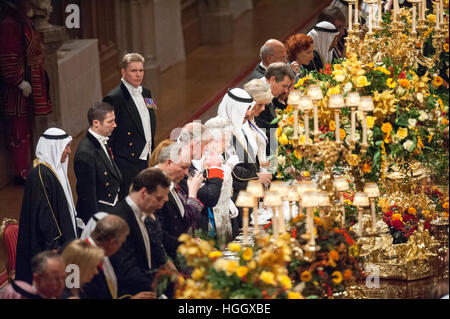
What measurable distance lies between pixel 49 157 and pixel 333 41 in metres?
3.94

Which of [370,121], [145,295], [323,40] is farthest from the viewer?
[323,40]

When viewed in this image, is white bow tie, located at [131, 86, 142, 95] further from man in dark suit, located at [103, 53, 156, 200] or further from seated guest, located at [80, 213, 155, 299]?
seated guest, located at [80, 213, 155, 299]

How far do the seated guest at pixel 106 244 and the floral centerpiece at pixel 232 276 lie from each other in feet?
1.31

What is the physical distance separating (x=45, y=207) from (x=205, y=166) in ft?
3.81

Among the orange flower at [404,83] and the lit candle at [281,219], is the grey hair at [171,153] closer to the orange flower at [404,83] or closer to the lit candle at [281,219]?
the lit candle at [281,219]

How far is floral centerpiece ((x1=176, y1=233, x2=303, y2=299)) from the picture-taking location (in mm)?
5309

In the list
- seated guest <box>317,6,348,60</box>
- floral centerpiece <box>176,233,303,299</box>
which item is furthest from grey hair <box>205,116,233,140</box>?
seated guest <box>317,6,348,60</box>

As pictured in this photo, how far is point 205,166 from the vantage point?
723 cm

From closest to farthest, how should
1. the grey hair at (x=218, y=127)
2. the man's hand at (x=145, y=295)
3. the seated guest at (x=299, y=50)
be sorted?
1. the man's hand at (x=145, y=295)
2. the grey hair at (x=218, y=127)
3. the seated guest at (x=299, y=50)

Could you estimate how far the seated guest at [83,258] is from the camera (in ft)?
17.7

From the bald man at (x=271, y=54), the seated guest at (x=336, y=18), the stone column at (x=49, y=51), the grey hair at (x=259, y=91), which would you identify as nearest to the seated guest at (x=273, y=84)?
the grey hair at (x=259, y=91)

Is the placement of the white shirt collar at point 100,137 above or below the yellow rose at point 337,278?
above

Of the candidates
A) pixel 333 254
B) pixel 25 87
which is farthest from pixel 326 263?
pixel 25 87

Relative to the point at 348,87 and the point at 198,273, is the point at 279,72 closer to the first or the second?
the point at 348,87
